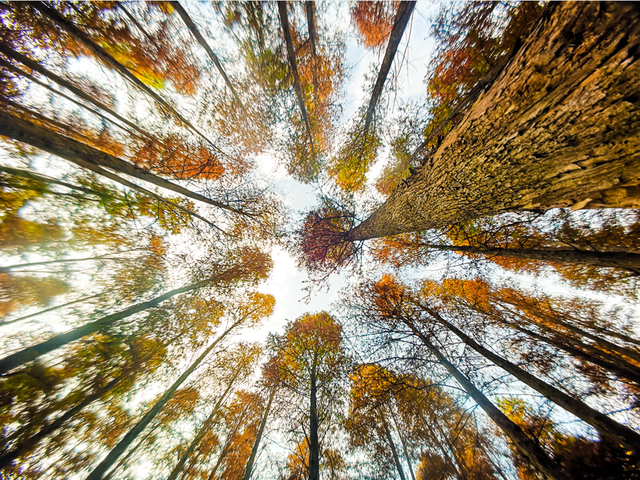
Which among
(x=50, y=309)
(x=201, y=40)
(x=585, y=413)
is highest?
(x=201, y=40)

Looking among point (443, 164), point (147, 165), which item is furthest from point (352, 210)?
point (147, 165)

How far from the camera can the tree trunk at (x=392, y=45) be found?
2.92 metres

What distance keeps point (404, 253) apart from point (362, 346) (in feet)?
10.9

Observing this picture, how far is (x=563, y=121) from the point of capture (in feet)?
4.13

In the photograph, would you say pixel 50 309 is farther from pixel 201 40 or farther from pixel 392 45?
pixel 392 45

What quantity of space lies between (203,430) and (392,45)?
14623 mm

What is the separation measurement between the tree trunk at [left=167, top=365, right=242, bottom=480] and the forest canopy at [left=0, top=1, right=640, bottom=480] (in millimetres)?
108

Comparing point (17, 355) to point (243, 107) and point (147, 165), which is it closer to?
point (147, 165)

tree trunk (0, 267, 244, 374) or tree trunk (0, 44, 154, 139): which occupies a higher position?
tree trunk (0, 44, 154, 139)

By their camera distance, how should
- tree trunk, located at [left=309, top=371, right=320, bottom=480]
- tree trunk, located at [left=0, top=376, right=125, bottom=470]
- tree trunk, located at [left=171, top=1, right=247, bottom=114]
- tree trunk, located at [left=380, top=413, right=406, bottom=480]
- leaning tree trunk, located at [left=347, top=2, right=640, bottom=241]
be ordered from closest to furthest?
leaning tree trunk, located at [left=347, top=2, right=640, bottom=241], tree trunk, located at [left=171, top=1, right=247, bottom=114], tree trunk, located at [left=309, top=371, right=320, bottom=480], tree trunk, located at [left=0, top=376, right=125, bottom=470], tree trunk, located at [left=380, top=413, right=406, bottom=480]

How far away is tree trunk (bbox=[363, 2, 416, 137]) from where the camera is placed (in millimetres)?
2920

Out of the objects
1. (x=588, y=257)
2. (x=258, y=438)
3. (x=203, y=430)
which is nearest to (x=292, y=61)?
(x=588, y=257)

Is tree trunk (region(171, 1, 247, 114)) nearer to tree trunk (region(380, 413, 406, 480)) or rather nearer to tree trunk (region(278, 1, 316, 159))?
tree trunk (region(278, 1, 316, 159))

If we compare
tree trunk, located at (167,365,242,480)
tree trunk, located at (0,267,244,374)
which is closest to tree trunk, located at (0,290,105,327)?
tree trunk, located at (0,267,244,374)
